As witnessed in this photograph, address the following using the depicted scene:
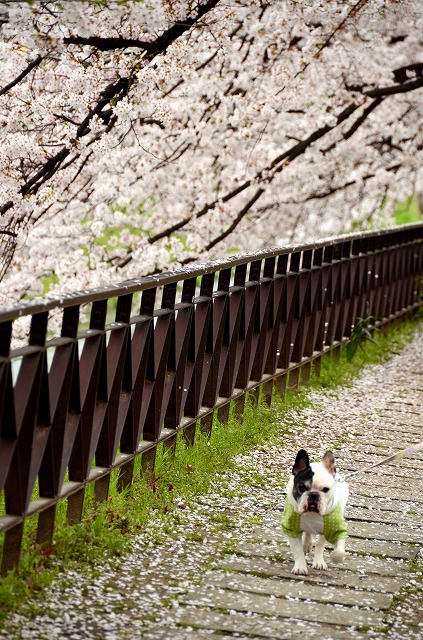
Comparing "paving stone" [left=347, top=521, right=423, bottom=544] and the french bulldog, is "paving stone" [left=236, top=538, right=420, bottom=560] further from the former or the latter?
the french bulldog

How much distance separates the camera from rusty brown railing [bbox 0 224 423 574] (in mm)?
4762

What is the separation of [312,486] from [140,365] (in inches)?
58.1

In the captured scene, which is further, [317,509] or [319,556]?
[319,556]

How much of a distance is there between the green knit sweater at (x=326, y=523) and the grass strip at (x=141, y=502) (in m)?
0.84

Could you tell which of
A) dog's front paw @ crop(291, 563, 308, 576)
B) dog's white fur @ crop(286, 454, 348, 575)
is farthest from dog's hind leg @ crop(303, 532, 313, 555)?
dog's front paw @ crop(291, 563, 308, 576)

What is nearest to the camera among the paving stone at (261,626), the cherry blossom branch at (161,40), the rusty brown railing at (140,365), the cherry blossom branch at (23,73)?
the paving stone at (261,626)

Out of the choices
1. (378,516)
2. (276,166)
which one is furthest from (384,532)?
(276,166)

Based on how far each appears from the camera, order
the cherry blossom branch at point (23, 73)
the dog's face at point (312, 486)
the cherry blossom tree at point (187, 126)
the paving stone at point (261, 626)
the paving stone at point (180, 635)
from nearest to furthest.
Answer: the paving stone at point (180, 635) → the paving stone at point (261, 626) → the dog's face at point (312, 486) → the cherry blossom branch at point (23, 73) → the cherry blossom tree at point (187, 126)

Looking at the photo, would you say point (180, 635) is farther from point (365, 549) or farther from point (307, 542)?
point (365, 549)

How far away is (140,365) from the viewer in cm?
603

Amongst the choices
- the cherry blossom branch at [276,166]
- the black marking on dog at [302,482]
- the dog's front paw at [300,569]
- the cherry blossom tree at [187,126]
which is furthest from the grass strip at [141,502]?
the cherry blossom branch at [276,166]

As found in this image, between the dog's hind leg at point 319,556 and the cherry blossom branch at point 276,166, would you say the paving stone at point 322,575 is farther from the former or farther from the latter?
the cherry blossom branch at point 276,166

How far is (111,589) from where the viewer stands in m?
4.80

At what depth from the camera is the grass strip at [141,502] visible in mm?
4777
